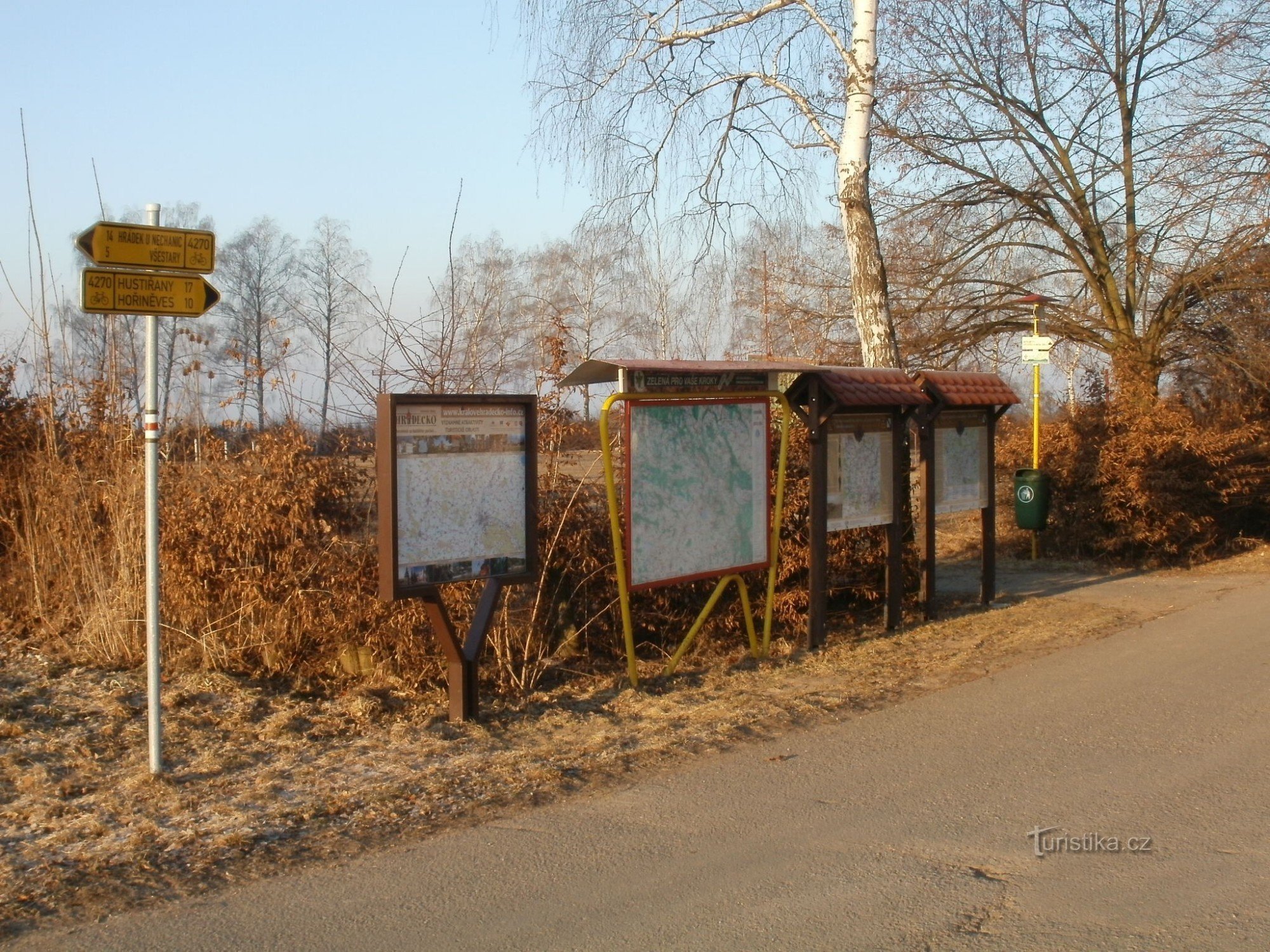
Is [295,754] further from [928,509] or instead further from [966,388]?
[966,388]

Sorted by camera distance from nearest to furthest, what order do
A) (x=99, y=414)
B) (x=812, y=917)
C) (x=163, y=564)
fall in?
(x=812, y=917)
(x=163, y=564)
(x=99, y=414)

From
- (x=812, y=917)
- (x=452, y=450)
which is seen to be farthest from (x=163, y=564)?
(x=812, y=917)

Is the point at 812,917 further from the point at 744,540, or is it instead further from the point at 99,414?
the point at 99,414

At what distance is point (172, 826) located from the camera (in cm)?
541

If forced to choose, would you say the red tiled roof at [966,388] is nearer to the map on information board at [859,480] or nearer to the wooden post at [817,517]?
the map on information board at [859,480]

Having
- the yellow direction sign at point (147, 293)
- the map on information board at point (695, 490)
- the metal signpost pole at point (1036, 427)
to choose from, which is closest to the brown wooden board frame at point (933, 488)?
the map on information board at point (695, 490)

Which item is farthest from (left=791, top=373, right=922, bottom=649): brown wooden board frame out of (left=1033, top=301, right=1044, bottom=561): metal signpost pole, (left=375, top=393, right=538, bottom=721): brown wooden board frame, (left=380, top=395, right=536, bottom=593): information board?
(left=1033, top=301, right=1044, bottom=561): metal signpost pole

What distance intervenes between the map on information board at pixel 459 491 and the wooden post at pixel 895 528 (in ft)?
13.7

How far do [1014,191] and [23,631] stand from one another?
49.5ft

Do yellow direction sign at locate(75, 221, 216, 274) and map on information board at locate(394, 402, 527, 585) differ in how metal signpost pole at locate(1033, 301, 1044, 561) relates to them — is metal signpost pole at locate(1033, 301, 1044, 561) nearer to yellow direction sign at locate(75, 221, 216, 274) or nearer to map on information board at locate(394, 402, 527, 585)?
map on information board at locate(394, 402, 527, 585)

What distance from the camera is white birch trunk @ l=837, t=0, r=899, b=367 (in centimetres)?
1172

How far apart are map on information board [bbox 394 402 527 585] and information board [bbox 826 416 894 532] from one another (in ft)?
10.9

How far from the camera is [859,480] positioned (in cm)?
1031

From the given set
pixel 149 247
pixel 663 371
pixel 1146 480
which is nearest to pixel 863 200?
pixel 663 371
